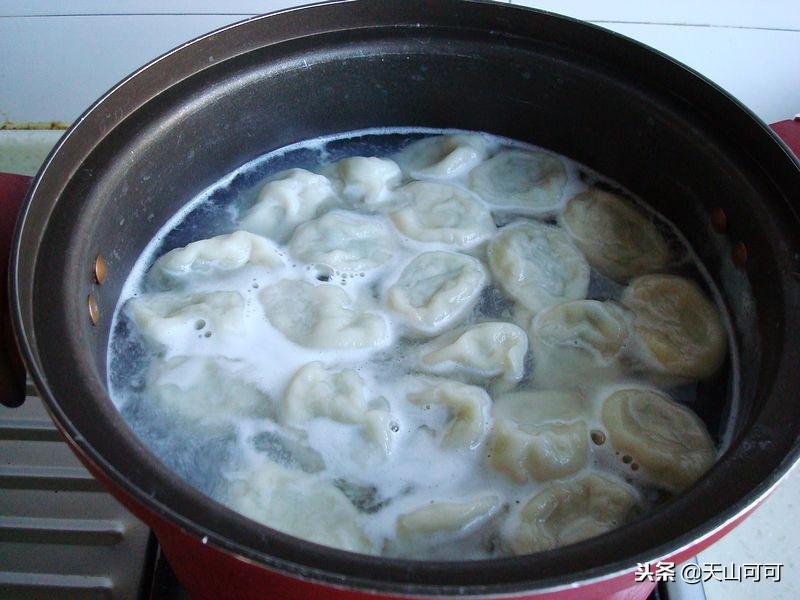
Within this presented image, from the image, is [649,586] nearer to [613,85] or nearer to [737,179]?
[737,179]

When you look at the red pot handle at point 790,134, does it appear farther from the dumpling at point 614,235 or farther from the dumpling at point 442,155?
the dumpling at point 442,155

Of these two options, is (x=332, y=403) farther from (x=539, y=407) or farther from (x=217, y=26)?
(x=217, y=26)

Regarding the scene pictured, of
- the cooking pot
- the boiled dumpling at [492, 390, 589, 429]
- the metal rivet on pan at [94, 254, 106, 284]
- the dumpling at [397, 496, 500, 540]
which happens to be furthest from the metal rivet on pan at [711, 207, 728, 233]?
the metal rivet on pan at [94, 254, 106, 284]

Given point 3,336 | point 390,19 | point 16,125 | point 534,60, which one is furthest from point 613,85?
point 16,125

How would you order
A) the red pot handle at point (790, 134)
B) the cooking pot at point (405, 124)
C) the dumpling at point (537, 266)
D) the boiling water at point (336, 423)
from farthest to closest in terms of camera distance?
the dumpling at point (537, 266) < the red pot handle at point (790, 134) < the boiling water at point (336, 423) < the cooking pot at point (405, 124)

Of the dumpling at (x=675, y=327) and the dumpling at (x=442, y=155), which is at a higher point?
the dumpling at (x=442, y=155)

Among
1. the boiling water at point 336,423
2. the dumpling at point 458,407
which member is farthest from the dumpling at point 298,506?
the dumpling at point 458,407
